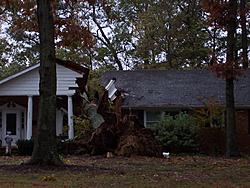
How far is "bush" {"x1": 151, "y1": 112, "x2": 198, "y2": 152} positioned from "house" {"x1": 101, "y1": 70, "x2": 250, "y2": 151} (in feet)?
9.44

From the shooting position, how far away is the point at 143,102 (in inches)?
1324

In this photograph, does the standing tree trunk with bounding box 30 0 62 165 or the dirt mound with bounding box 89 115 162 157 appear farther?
the dirt mound with bounding box 89 115 162 157

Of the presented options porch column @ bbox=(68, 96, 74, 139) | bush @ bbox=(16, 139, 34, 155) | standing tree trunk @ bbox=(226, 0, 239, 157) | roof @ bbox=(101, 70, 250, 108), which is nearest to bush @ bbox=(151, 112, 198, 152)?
standing tree trunk @ bbox=(226, 0, 239, 157)

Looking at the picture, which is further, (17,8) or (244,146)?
(244,146)

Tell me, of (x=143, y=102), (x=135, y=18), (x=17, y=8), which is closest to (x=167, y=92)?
(x=143, y=102)

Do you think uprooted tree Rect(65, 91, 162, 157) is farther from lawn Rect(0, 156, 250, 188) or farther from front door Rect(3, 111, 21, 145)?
lawn Rect(0, 156, 250, 188)

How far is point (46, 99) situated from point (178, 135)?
13655 mm

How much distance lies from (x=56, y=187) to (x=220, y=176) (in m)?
5.08

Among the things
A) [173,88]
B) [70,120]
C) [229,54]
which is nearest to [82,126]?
[70,120]

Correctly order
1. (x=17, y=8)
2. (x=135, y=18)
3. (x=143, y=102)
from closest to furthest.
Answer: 1. (x=17, y=8)
2. (x=143, y=102)
3. (x=135, y=18)

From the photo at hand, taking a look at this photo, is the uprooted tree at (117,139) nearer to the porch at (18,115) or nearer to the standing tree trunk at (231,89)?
the standing tree trunk at (231,89)

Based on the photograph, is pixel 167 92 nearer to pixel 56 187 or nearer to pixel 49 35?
pixel 49 35

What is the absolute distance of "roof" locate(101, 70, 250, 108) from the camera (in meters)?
33.4

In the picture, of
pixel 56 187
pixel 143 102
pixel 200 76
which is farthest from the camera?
pixel 200 76
